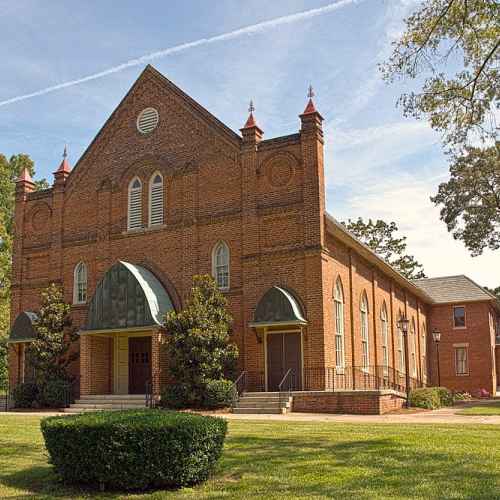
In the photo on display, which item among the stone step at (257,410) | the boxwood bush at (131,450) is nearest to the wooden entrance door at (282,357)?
the stone step at (257,410)

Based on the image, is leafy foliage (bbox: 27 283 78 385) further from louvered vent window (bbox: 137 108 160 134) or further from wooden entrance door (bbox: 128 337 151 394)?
louvered vent window (bbox: 137 108 160 134)

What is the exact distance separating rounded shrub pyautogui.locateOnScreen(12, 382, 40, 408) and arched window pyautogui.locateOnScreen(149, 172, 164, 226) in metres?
7.72

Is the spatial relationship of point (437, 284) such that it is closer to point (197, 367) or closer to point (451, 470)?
point (197, 367)

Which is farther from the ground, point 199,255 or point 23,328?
point 199,255

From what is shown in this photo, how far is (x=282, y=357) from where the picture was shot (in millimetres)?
23734

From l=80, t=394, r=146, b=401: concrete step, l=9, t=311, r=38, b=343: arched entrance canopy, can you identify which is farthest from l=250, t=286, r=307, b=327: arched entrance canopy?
l=9, t=311, r=38, b=343: arched entrance canopy

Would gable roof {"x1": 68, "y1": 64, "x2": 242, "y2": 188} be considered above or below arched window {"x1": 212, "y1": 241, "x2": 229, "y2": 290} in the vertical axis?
above

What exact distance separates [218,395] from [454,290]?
28.7m

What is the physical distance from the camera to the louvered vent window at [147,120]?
28.0m

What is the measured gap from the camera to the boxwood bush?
28.1ft

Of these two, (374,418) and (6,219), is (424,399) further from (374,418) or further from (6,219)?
(6,219)

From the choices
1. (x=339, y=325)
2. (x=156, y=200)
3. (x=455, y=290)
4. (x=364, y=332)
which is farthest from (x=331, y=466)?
(x=455, y=290)

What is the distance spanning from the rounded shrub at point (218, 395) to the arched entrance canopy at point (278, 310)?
2.46 meters

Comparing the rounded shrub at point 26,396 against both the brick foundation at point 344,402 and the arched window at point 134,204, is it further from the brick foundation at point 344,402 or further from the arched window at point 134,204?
the brick foundation at point 344,402
